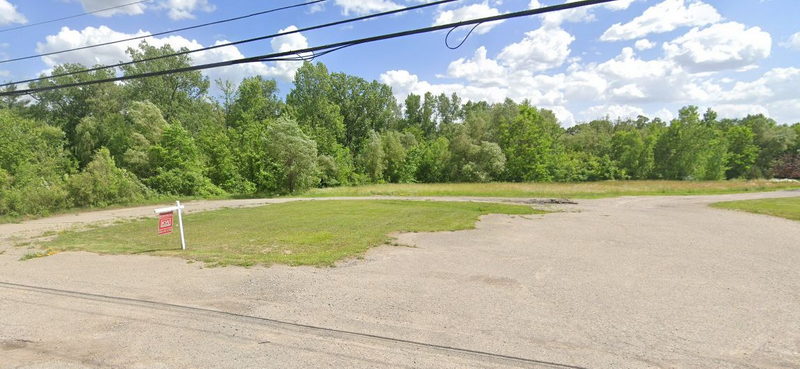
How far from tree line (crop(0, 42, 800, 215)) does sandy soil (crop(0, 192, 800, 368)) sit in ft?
61.2

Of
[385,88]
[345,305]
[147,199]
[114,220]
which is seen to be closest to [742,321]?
[345,305]

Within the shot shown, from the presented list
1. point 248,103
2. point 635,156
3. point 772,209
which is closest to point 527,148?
point 635,156

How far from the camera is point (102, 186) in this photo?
21625 mm

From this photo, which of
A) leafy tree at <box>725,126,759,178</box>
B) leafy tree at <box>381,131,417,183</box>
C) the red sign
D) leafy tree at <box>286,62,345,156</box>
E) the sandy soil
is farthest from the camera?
leafy tree at <box>725,126,759,178</box>

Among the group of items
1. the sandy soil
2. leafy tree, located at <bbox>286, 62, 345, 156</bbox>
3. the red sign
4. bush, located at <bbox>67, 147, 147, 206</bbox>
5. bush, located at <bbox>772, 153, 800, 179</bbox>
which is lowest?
Result: bush, located at <bbox>772, 153, 800, 179</bbox>

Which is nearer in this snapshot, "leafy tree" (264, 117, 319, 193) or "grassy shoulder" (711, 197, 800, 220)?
"grassy shoulder" (711, 197, 800, 220)

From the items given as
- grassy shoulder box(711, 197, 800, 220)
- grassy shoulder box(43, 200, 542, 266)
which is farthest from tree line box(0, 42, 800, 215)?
grassy shoulder box(711, 197, 800, 220)

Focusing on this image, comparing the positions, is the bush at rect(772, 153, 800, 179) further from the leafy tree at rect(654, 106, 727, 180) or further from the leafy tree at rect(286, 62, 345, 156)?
the leafy tree at rect(286, 62, 345, 156)

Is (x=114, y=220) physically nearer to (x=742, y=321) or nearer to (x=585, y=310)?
(x=585, y=310)

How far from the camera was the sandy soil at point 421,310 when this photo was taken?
400 cm

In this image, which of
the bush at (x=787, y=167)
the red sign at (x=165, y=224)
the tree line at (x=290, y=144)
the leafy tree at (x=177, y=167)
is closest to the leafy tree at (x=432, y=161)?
the tree line at (x=290, y=144)

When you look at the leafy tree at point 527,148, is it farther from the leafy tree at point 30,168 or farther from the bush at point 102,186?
the leafy tree at point 30,168

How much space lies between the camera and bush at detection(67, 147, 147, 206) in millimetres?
20891

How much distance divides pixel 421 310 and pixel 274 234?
293 inches
